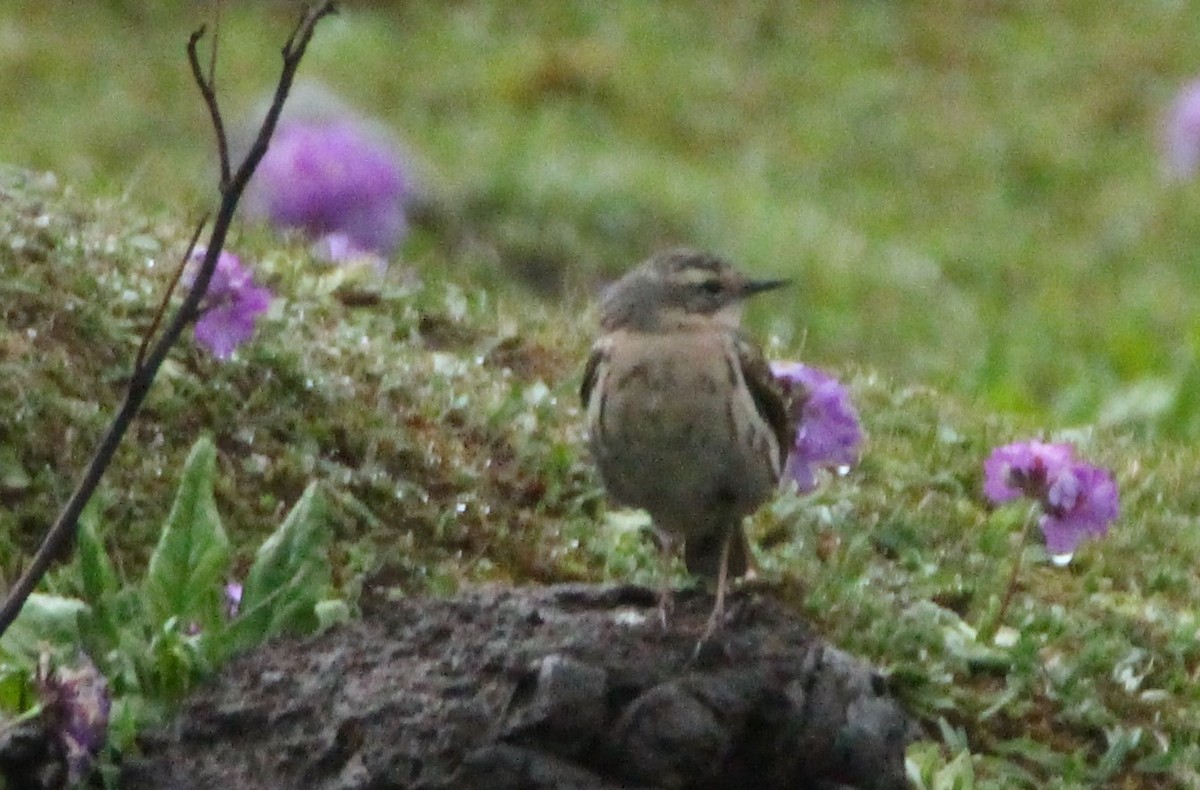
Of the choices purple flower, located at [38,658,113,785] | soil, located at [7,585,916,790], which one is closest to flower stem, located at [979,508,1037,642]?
soil, located at [7,585,916,790]

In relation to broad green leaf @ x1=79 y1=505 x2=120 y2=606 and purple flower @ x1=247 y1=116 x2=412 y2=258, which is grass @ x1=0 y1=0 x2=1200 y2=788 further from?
broad green leaf @ x1=79 y1=505 x2=120 y2=606

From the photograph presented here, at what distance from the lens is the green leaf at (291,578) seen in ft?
16.3

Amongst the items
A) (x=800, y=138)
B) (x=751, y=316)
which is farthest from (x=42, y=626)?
(x=800, y=138)

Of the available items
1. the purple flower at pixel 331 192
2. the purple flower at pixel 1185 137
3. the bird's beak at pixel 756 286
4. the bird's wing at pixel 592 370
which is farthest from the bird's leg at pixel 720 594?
the purple flower at pixel 1185 137

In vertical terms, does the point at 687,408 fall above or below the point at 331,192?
below

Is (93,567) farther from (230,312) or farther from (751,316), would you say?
Answer: (751,316)

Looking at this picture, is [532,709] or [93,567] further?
[93,567]

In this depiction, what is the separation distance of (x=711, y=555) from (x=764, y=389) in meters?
0.40

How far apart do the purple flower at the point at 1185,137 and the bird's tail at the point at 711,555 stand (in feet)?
28.2

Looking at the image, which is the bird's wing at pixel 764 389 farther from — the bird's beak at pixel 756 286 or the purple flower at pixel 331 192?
the purple flower at pixel 331 192

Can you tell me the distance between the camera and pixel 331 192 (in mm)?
9352

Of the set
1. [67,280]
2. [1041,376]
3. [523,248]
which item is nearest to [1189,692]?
[67,280]

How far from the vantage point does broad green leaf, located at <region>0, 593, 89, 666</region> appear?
15.8ft

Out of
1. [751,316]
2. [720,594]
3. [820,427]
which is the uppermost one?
[751,316]
